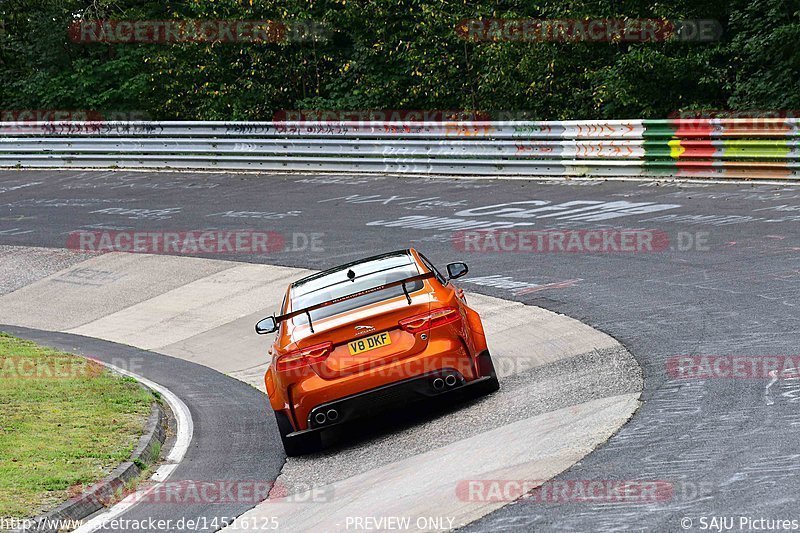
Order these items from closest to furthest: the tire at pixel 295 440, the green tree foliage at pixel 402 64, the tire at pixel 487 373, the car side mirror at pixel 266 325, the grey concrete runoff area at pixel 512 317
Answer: the grey concrete runoff area at pixel 512 317 → the tire at pixel 295 440 → the tire at pixel 487 373 → the car side mirror at pixel 266 325 → the green tree foliage at pixel 402 64

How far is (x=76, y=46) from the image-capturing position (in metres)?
39.0

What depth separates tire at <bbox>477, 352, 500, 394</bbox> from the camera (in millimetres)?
9898

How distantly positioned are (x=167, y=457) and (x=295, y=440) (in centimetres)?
132

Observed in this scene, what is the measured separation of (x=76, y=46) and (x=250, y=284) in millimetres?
24347

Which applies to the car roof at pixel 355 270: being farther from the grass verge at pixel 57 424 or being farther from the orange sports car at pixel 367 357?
the grass verge at pixel 57 424

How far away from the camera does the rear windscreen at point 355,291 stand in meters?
9.76

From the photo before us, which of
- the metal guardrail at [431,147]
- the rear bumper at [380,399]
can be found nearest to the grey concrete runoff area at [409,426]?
the rear bumper at [380,399]

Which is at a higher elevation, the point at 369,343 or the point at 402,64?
the point at 402,64

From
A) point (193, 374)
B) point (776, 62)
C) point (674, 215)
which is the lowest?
point (193, 374)

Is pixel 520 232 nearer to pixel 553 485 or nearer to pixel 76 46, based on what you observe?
pixel 553 485

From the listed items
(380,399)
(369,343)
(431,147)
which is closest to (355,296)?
(369,343)

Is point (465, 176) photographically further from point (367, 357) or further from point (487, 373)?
point (367, 357)

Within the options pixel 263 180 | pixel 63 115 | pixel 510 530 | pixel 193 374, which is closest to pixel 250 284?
pixel 193 374

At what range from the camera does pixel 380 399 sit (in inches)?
365
